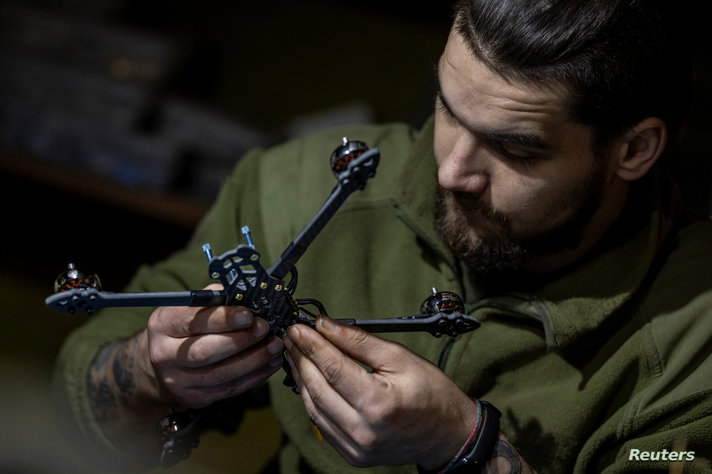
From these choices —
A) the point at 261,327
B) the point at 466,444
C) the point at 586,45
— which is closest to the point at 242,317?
the point at 261,327

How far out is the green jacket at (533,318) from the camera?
128 cm

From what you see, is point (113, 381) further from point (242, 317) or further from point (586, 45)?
point (586, 45)

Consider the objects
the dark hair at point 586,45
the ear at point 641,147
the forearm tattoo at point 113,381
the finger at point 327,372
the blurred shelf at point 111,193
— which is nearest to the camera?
the finger at point 327,372

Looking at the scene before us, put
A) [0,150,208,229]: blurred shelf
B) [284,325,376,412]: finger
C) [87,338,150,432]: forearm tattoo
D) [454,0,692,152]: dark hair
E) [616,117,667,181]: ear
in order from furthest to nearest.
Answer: [0,150,208,229]: blurred shelf → [87,338,150,432]: forearm tattoo → [616,117,667,181]: ear → [454,0,692,152]: dark hair → [284,325,376,412]: finger

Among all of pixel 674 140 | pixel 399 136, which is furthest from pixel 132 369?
pixel 674 140

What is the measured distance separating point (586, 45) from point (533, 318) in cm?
48

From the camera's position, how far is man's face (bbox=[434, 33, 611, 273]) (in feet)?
3.75

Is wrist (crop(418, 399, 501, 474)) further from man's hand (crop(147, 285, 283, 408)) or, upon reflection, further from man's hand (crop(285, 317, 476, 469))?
man's hand (crop(147, 285, 283, 408))

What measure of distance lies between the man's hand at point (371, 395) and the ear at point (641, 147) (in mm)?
501

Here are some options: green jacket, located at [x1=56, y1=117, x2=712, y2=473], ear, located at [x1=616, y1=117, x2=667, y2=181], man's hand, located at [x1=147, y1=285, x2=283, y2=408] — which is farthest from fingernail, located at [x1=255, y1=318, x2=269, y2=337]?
ear, located at [x1=616, y1=117, x2=667, y2=181]

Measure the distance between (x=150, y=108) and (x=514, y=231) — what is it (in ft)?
5.24

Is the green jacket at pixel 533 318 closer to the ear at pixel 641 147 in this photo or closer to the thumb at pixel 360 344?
the ear at pixel 641 147
